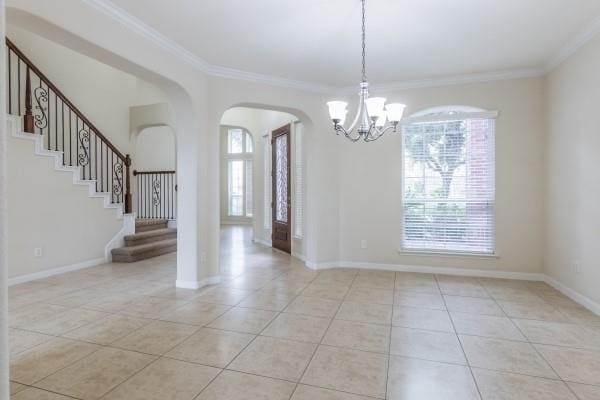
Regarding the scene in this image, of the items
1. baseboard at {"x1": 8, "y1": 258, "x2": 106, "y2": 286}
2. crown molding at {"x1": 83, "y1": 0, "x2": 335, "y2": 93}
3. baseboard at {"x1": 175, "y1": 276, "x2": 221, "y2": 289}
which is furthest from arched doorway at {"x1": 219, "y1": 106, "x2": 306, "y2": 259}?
baseboard at {"x1": 8, "y1": 258, "x2": 106, "y2": 286}

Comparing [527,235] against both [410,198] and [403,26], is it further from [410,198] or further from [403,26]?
[403,26]

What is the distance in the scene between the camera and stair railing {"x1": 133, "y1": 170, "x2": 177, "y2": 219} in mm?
8164

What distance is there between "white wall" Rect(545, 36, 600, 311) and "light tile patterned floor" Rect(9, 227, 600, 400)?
398 millimetres

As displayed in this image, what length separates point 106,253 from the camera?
5.75 meters

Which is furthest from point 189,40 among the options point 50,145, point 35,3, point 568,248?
point 568,248

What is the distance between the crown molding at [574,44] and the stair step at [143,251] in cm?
678

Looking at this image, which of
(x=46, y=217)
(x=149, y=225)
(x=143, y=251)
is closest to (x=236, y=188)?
(x=149, y=225)

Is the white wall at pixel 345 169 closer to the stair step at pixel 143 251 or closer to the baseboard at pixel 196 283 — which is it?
the baseboard at pixel 196 283

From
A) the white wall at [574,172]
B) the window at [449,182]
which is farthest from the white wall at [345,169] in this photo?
the white wall at [574,172]

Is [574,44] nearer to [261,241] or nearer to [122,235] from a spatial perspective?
[261,241]

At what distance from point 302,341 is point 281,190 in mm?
4426

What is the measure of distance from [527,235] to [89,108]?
7.80 metres

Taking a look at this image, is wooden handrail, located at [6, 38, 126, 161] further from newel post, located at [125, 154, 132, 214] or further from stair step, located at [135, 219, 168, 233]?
stair step, located at [135, 219, 168, 233]

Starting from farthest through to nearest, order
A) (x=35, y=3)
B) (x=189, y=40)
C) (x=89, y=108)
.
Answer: (x=89, y=108) → (x=189, y=40) → (x=35, y=3)
